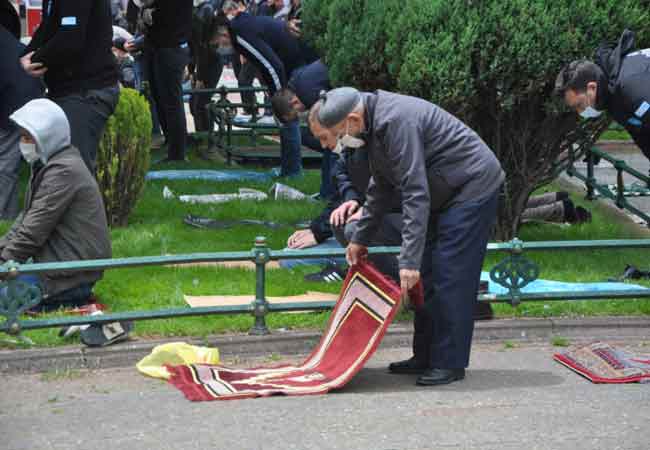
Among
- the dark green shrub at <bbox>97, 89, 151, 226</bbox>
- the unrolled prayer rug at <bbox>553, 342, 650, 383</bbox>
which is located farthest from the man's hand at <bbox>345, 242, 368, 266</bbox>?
the dark green shrub at <bbox>97, 89, 151, 226</bbox>

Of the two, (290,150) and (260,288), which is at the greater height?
(260,288)

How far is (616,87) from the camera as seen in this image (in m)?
7.68

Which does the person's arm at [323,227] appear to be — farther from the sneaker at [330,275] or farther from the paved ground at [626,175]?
the paved ground at [626,175]

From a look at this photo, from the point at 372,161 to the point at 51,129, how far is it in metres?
1.94

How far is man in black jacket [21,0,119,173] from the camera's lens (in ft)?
27.3

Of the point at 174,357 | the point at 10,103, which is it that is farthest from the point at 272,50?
the point at 174,357

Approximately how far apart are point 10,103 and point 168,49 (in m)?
2.95

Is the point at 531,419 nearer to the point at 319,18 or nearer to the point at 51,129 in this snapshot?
the point at 51,129

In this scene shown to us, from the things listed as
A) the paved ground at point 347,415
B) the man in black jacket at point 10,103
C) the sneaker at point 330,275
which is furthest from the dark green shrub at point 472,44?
the man in black jacket at point 10,103

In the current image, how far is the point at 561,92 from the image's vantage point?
7.70 metres

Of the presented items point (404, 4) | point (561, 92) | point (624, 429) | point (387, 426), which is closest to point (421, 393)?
Answer: point (387, 426)

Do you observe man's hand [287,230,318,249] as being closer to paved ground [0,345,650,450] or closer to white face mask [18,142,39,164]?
paved ground [0,345,650,450]

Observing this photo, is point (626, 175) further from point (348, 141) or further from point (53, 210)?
point (348, 141)

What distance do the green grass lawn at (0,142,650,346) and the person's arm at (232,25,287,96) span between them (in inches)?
36.5
